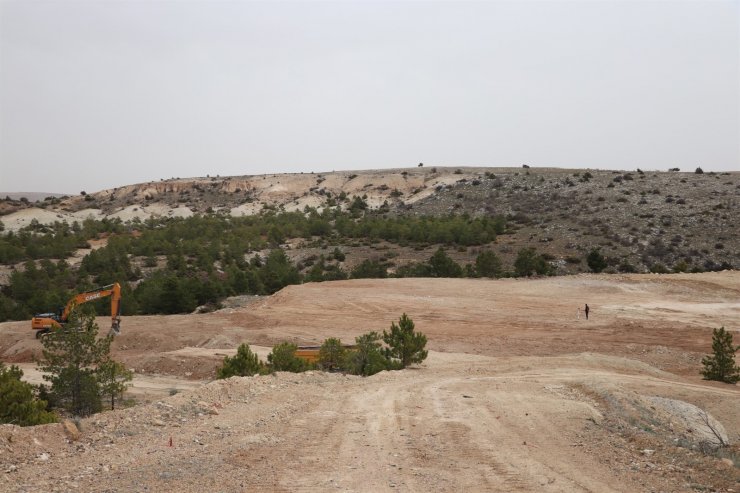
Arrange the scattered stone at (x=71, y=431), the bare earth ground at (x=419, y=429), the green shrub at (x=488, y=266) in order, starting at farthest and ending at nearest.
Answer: the green shrub at (x=488, y=266), the scattered stone at (x=71, y=431), the bare earth ground at (x=419, y=429)

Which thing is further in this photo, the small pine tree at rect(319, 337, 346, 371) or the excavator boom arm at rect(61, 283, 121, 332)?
→ the excavator boom arm at rect(61, 283, 121, 332)

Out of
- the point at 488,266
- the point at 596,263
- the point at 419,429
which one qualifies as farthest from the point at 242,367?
the point at 596,263

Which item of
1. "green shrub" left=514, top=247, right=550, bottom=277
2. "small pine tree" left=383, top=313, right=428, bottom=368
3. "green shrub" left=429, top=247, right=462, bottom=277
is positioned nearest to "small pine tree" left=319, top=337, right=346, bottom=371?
"small pine tree" left=383, top=313, right=428, bottom=368

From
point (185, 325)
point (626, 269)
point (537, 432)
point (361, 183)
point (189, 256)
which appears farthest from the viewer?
point (361, 183)

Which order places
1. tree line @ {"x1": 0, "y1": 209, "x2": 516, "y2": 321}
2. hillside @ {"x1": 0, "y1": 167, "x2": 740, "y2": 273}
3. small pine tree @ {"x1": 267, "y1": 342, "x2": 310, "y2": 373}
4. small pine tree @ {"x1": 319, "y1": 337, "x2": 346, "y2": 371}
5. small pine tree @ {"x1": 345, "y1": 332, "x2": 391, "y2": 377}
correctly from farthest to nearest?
hillside @ {"x1": 0, "y1": 167, "x2": 740, "y2": 273} → tree line @ {"x1": 0, "y1": 209, "x2": 516, "y2": 321} → small pine tree @ {"x1": 319, "y1": 337, "x2": 346, "y2": 371} → small pine tree @ {"x1": 345, "y1": 332, "x2": 391, "y2": 377} → small pine tree @ {"x1": 267, "y1": 342, "x2": 310, "y2": 373}

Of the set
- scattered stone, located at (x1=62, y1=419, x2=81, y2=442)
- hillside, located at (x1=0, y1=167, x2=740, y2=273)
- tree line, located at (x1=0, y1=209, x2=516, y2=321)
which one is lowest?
tree line, located at (x1=0, y1=209, x2=516, y2=321)

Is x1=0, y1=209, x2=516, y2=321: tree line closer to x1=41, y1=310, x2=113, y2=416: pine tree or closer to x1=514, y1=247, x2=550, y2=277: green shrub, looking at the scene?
x1=514, y1=247, x2=550, y2=277: green shrub

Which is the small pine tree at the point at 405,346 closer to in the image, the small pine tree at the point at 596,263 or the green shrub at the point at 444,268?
the green shrub at the point at 444,268

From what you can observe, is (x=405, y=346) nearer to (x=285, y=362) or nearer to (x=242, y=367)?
(x=285, y=362)

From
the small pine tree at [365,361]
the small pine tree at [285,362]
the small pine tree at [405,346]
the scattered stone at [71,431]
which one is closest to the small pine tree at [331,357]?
the small pine tree at [365,361]

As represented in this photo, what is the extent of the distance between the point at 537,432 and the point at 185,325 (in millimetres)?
24018

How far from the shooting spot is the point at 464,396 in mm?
14625

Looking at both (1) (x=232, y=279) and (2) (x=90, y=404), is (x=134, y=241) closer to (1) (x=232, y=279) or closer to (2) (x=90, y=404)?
(1) (x=232, y=279)

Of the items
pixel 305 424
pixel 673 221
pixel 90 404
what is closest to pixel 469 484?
pixel 305 424
